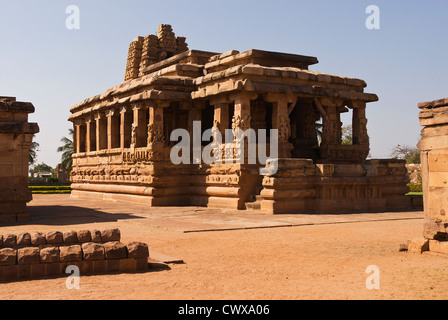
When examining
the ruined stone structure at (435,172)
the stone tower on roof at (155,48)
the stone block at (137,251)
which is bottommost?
the stone block at (137,251)

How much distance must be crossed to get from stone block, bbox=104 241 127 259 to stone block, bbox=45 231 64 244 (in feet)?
1.88

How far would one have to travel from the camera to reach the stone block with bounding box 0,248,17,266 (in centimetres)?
607

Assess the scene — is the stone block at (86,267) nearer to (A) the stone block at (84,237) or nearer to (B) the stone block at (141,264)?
(A) the stone block at (84,237)

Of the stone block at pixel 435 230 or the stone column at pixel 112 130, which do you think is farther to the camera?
the stone column at pixel 112 130

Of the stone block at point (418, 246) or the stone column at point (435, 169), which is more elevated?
the stone column at point (435, 169)

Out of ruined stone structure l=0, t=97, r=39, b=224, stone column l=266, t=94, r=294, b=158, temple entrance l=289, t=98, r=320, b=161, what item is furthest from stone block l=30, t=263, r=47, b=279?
temple entrance l=289, t=98, r=320, b=161

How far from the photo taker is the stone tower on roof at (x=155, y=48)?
24516 millimetres

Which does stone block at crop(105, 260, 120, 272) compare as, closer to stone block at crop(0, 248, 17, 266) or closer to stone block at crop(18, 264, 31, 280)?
stone block at crop(18, 264, 31, 280)

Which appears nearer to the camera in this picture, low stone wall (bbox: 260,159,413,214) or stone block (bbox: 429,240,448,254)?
stone block (bbox: 429,240,448,254)

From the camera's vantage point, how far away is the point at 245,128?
16.1 m

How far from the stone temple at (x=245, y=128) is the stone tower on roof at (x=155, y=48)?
1799 mm

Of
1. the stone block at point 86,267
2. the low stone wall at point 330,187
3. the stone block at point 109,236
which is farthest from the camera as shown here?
the low stone wall at point 330,187

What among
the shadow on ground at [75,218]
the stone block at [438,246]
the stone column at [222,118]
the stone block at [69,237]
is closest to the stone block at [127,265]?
the stone block at [69,237]
